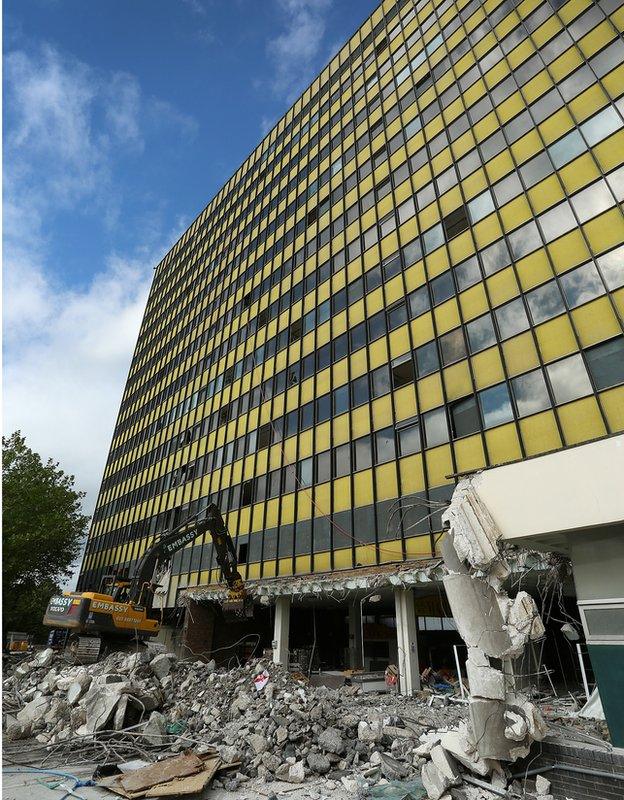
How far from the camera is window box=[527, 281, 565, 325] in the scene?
15.2m

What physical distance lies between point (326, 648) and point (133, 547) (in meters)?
17.9

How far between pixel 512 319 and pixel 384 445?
6.80 m

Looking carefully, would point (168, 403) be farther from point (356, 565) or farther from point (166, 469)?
point (356, 565)

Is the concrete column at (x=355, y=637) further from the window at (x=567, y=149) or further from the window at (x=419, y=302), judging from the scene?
the window at (x=567, y=149)

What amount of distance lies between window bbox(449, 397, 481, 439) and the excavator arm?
11.4 m

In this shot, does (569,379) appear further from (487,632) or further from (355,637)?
(355,637)

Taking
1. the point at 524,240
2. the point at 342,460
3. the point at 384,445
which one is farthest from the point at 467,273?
the point at 342,460

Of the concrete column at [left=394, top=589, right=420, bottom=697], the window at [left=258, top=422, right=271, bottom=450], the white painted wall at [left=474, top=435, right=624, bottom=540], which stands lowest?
the concrete column at [left=394, top=589, right=420, bottom=697]

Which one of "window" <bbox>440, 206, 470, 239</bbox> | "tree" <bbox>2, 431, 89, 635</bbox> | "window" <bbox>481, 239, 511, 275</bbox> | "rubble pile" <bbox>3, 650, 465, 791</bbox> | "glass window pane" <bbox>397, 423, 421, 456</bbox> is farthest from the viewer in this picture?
"tree" <bbox>2, 431, 89, 635</bbox>

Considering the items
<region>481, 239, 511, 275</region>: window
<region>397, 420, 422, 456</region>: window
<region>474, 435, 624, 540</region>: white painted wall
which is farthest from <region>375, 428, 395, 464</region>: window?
<region>474, 435, 624, 540</region>: white painted wall

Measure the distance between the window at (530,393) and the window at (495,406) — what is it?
1.01ft

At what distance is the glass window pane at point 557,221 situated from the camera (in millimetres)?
16027

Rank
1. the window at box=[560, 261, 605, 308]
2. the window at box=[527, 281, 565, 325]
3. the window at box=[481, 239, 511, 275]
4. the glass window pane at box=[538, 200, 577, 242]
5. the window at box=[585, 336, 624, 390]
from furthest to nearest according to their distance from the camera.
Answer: the window at box=[481, 239, 511, 275] → the glass window pane at box=[538, 200, 577, 242] → the window at box=[527, 281, 565, 325] → the window at box=[560, 261, 605, 308] → the window at box=[585, 336, 624, 390]

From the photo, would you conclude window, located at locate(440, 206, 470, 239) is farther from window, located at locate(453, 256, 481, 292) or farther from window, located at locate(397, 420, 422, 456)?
window, located at locate(397, 420, 422, 456)
